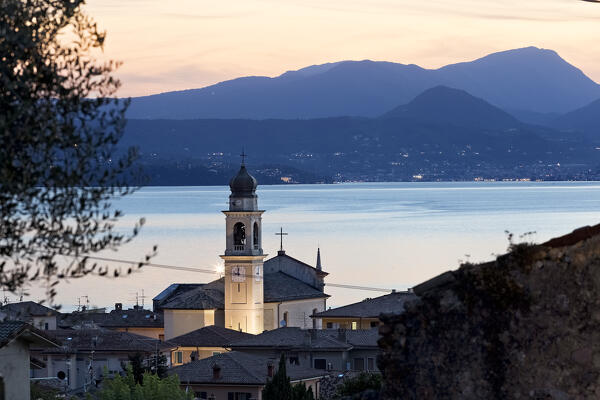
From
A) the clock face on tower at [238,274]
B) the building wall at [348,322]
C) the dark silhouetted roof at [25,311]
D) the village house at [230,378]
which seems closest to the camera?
the dark silhouetted roof at [25,311]

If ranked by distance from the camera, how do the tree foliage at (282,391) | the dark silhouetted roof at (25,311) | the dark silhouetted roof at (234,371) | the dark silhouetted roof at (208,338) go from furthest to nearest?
the dark silhouetted roof at (208,338)
the dark silhouetted roof at (234,371)
the tree foliage at (282,391)
the dark silhouetted roof at (25,311)

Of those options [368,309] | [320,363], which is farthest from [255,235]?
[320,363]

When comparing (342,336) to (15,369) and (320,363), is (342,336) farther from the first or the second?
(15,369)

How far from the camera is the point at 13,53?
986 centimetres

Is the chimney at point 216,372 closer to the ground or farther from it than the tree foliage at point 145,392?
farther from it

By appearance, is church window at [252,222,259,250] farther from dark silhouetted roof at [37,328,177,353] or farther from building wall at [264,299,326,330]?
dark silhouetted roof at [37,328,177,353]

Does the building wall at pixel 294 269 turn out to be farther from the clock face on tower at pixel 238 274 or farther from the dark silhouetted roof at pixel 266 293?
the clock face on tower at pixel 238 274

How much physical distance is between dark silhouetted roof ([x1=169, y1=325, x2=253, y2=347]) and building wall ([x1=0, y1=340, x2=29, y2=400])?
48360 millimetres

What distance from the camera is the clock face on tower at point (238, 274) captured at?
8481cm

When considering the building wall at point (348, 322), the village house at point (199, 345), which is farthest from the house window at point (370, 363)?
the building wall at point (348, 322)

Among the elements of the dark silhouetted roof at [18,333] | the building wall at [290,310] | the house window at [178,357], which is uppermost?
the building wall at [290,310]

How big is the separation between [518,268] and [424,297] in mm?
661

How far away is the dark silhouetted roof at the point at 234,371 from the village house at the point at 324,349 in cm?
596

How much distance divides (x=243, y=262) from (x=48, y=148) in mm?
75477
